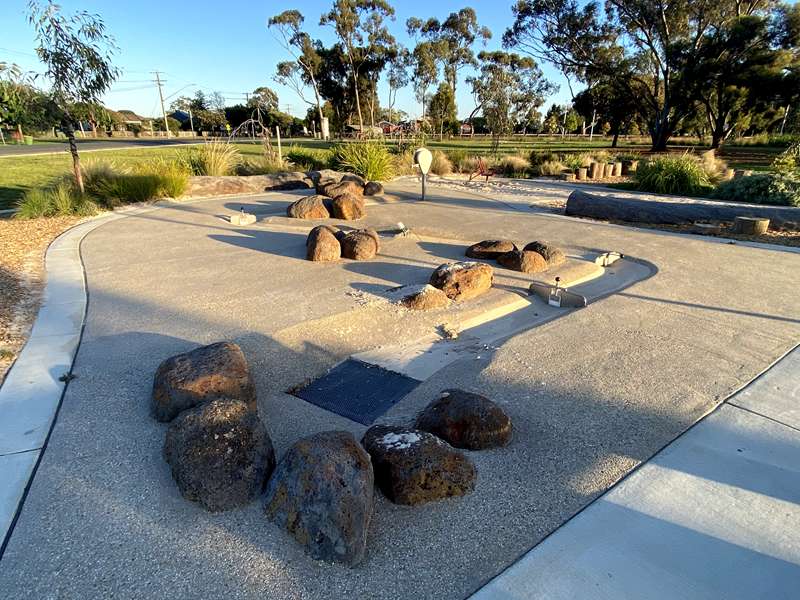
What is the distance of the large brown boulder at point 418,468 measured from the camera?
7.27ft

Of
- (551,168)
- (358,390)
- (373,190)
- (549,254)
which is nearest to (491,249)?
(549,254)

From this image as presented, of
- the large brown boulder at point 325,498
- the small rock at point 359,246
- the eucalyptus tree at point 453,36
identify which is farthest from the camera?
the eucalyptus tree at point 453,36

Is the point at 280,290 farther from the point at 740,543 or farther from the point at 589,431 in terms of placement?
the point at 740,543

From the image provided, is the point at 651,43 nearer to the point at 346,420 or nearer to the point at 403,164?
the point at 403,164

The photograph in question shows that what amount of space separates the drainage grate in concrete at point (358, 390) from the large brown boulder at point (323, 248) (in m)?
2.90

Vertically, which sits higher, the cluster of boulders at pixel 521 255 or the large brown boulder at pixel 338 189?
the large brown boulder at pixel 338 189

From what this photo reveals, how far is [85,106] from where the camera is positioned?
9641mm

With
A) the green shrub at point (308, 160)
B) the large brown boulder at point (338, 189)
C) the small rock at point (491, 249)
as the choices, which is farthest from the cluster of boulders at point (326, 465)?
the green shrub at point (308, 160)

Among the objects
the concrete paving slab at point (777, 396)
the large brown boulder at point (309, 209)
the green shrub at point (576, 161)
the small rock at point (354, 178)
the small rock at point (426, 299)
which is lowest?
the concrete paving slab at point (777, 396)

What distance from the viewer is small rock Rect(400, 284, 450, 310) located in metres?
4.66

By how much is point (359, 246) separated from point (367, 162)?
8615 mm

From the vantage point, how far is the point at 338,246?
640 cm

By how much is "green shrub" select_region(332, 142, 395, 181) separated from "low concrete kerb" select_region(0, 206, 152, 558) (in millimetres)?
9699

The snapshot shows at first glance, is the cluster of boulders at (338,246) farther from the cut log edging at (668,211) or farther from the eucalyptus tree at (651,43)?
the eucalyptus tree at (651,43)
